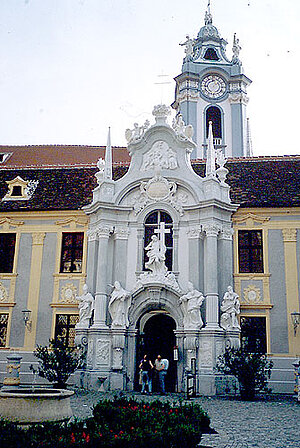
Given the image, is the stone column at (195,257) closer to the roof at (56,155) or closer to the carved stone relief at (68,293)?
the carved stone relief at (68,293)

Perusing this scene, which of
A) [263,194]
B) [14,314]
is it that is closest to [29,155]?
[14,314]

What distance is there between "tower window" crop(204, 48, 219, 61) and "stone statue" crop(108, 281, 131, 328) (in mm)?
29767

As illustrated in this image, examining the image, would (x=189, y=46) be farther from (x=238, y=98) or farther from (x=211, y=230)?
(x=211, y=230)

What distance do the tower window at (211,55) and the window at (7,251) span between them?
27664 mm

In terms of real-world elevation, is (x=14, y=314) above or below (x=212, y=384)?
above

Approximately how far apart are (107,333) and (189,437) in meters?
13.9

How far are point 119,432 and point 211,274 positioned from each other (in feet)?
47.5

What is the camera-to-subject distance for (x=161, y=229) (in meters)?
23.4

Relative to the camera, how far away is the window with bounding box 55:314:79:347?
23.8 meters

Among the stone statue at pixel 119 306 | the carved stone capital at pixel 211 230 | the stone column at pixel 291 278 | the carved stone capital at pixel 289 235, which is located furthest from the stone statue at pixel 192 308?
the carved stone capital at pixel 289 235

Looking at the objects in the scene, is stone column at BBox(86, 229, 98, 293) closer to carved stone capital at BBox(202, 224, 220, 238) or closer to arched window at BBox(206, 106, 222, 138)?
carved stone capital at BBox(202, 224, 220, 238)

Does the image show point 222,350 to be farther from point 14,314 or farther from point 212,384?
point 14,314

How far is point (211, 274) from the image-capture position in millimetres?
22047

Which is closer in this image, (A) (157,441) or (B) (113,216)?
(A) (157,441)
